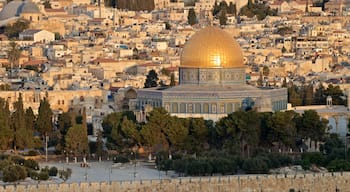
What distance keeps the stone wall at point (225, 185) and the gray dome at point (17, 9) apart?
7206cm

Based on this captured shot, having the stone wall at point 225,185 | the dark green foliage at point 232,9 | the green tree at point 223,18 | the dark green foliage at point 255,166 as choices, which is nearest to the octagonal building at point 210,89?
the dark green foliage at point 255,166

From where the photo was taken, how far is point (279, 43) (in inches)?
3757

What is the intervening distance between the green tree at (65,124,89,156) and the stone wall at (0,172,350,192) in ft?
26.3

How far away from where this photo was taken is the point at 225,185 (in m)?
38.8

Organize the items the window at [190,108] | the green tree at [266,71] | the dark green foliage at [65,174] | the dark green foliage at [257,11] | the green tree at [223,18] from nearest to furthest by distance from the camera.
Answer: the dark green foliage at [65,174]
the window at [190,108]
the green tree at [266,71]
the green tree at [223,18]
the dark green foliage at [257,11]

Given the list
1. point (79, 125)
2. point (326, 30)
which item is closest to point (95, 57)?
point (326, 30)

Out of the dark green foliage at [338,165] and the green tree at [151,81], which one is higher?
the dark green foliage at [338,165]

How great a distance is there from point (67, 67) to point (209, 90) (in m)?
24.1

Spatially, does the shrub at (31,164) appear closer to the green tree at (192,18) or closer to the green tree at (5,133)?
the green tree at (5,133)

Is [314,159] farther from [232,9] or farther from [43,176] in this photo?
[232,9]

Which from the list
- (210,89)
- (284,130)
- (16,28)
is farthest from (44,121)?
(16,28)

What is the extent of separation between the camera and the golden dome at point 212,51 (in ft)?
172

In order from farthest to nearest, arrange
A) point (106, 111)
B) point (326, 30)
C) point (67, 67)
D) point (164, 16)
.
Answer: point (164, 16) → point (326, 30) → point (67, 67) → point (106, 111)

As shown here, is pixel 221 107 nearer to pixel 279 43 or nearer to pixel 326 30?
pixel 279 43
